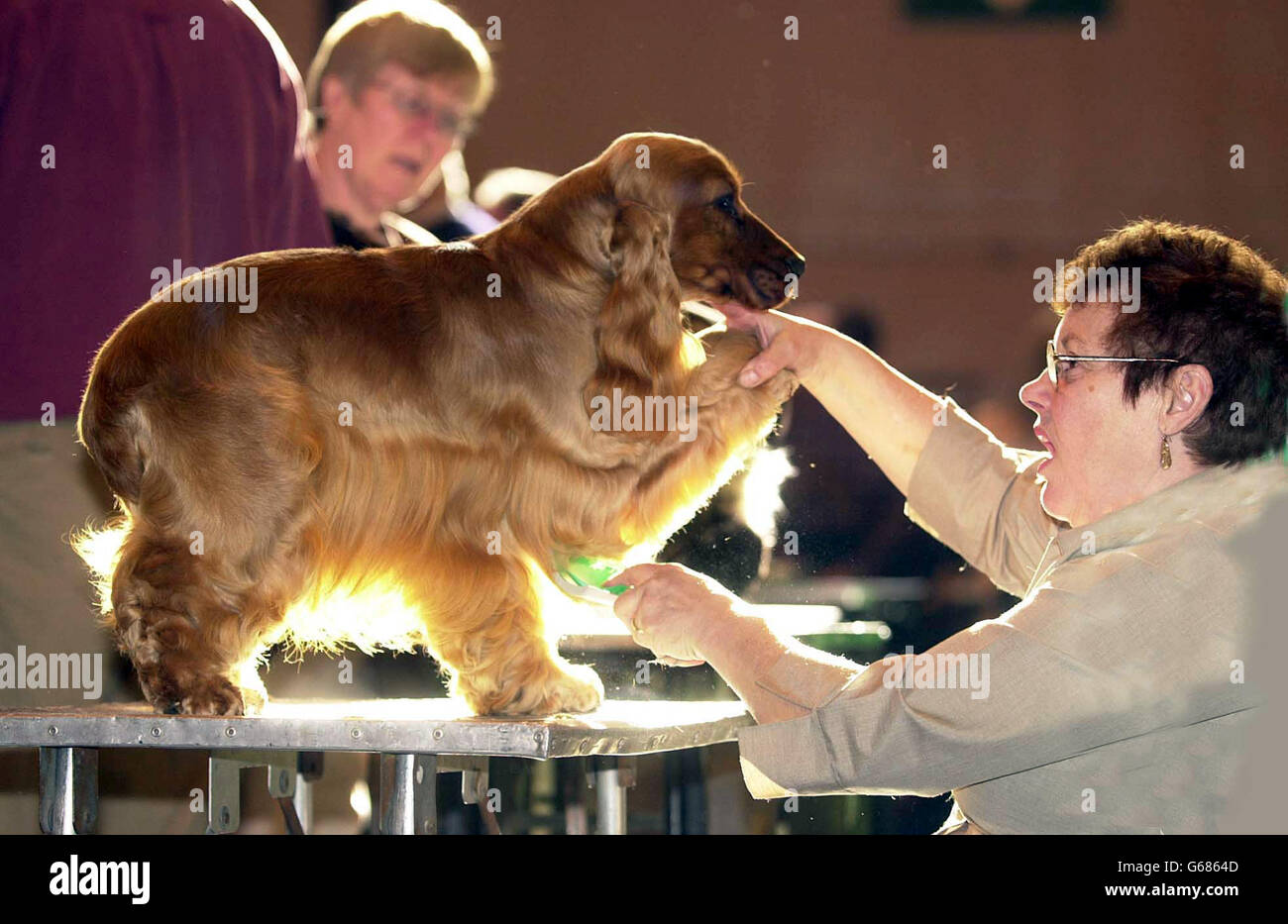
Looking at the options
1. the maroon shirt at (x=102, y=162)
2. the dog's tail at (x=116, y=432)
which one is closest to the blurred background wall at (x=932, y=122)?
the maroon shirt at (x=102, y=162)

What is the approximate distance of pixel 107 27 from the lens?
9.98ft

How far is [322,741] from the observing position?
6.26 ft

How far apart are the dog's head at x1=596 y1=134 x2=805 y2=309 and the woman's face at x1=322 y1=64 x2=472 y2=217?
1.49 meters

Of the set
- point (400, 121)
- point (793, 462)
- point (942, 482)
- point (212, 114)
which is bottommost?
point (942, 482)

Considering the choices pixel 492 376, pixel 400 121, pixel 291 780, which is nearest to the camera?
pixel 492 376

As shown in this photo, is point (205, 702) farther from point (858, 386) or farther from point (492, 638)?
point (858, 386)

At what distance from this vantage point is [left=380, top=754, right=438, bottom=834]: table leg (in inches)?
77.4

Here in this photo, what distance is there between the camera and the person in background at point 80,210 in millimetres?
2941

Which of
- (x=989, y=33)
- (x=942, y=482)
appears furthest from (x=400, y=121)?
(x=989, y=33)

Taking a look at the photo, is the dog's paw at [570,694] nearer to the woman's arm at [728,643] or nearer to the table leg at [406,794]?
the woman's arm at [728,643]

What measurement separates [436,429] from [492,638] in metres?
0.38

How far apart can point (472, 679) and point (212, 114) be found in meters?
1.58

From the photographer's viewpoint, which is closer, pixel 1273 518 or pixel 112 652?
pixel 1273 518
